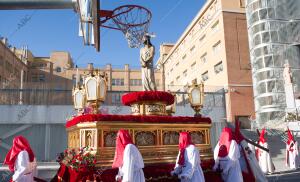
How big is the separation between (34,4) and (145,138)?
17.6 ft

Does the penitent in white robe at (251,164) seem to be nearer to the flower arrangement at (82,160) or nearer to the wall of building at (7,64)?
the flower arrangement at (82,160)

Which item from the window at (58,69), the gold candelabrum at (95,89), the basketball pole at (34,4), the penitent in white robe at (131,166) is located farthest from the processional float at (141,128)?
the window at (58,69)

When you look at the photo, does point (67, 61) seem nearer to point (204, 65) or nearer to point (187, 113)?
point (204, 65)

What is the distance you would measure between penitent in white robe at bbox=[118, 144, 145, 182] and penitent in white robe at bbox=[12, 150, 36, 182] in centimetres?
230

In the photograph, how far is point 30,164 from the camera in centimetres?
703

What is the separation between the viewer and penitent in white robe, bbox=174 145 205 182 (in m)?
7.18

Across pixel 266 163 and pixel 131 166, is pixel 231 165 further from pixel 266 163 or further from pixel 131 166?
pixel 266 163

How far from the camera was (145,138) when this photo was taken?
7.80 m

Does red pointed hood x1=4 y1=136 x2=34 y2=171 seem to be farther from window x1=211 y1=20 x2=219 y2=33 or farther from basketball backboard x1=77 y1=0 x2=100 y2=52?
window x1=211 y1=20 x2=219 y2=33

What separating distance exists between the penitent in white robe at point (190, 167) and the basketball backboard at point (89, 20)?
3.43m

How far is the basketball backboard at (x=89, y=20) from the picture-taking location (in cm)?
419

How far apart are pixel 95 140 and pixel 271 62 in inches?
1179

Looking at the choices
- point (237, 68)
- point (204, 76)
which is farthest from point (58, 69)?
point (237, 68)

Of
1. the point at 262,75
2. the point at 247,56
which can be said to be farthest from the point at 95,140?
the point at 247,56
